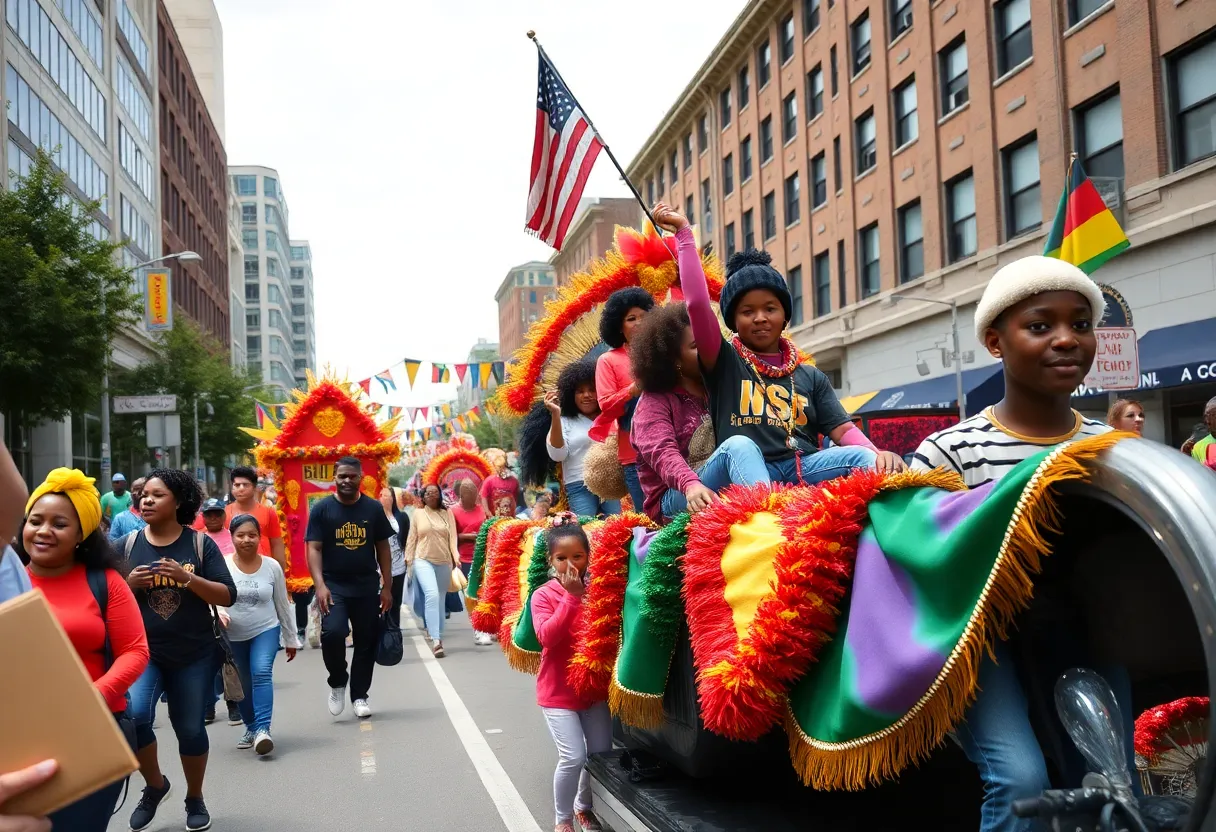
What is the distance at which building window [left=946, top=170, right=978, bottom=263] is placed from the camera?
25.8 meters

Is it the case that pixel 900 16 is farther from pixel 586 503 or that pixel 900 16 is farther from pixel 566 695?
pixel 566 695

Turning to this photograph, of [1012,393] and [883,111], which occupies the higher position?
[883,111]

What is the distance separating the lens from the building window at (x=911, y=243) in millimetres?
28328

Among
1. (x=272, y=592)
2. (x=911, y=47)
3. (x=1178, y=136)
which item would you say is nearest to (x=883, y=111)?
(x=911, y=47)

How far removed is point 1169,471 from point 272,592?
7.36 metres

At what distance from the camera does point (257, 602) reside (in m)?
8.12

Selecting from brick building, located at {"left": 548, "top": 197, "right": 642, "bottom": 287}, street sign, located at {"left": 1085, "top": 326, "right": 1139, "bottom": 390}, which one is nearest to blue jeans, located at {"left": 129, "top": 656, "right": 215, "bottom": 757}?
street sign, located at {"left": 1085, "top": 326, "right": 1139, "bottom": 390}

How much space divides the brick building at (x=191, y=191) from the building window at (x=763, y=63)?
2970cm

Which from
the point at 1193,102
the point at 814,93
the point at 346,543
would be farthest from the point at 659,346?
the point at 814,93

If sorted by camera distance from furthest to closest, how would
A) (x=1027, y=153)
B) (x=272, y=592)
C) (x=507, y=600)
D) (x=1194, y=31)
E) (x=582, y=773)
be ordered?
1. (x=1027, y=153)
2. (x=1194, y=31)
3. (x=272, y=592)
4. (x=507, y=600)
5. (x=582, y=773)

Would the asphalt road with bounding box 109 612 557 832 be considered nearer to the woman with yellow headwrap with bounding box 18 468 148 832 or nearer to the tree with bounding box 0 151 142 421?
the woman with yellow headwrap with bounding box 18 468 148 832

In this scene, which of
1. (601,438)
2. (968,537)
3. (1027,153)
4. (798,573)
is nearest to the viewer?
(968,537)

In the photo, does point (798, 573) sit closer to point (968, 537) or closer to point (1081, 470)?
point (968, 537)

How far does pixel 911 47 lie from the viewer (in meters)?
27.6
